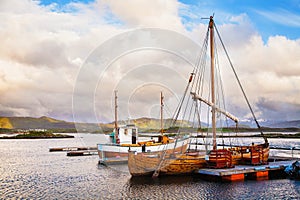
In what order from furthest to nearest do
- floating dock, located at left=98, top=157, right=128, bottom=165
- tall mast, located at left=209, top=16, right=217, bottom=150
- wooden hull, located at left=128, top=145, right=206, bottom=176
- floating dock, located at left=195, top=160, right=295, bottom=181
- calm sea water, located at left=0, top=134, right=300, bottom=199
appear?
floating dock, located at left=98, top=157, right=128, bottom=165
tall mast, located at left=209, top=16, right=217, bottom=150
wooden hull, located at left=128, top=145, right=206, bottom=176
floating dock, located at left=195, top=160, right=295, bottom=181
calm sea water, located at left=0, top=134, right=300, bottom=199

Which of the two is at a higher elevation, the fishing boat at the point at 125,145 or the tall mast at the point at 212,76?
the tall mast at the point at 212,76

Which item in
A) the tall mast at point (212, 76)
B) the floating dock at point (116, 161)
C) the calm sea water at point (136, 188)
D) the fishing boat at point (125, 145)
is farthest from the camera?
the floating dock at point (116, 161)

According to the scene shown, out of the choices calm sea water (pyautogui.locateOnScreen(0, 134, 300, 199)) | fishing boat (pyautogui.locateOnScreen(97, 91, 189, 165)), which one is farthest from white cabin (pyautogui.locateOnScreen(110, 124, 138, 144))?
calm sea water (pyautogui.locateOnScreen(0, 134, 300, 199))

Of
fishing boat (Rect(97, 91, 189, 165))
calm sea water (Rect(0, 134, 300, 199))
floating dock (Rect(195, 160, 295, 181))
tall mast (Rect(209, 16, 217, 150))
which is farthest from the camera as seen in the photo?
fishing boat (Rect(97, 91, 189, 165))

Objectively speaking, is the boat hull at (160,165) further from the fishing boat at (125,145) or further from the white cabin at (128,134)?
the white cabin at (128,134)

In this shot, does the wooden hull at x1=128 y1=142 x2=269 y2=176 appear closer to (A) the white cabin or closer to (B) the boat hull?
(B) the boat hull

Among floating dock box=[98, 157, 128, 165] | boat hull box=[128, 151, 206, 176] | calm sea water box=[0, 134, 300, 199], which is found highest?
boat hull box=[128, 151, 206, 176]

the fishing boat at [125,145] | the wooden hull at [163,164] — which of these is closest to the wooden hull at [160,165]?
the wooden hull at [163,164]

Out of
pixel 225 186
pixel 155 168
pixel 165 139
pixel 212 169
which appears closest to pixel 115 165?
pixel 165 139

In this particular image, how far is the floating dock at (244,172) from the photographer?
2758 cm

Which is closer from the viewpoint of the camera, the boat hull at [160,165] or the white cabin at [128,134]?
the boat hull at [160,165]

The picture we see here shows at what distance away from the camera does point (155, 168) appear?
2936 cm

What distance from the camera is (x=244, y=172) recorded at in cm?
2862

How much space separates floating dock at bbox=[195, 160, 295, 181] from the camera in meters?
27.6
